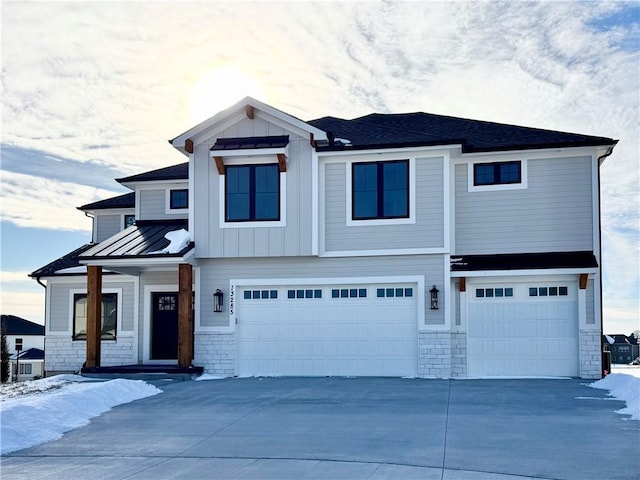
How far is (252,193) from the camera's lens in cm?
1853

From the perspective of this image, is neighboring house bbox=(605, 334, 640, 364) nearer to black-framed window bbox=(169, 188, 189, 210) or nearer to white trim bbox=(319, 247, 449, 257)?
white trim bbox=(319, 247, 449, 257)

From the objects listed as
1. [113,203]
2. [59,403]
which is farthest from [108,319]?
[59,403]

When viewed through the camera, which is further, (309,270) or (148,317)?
(148,317)

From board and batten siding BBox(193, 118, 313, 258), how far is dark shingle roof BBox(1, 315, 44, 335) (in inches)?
1752

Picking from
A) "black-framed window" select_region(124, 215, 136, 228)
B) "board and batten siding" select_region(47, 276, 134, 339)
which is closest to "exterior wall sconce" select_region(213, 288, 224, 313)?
"board and batten siding" select_region(47, 276, 134, 339)

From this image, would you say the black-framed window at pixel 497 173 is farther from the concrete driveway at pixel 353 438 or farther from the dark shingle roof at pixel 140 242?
the dark shingle roof at pixel 140 242

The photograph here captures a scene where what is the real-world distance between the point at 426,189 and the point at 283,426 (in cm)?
850

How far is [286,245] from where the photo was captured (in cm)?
1823

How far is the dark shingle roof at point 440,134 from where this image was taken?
1775 centimetres

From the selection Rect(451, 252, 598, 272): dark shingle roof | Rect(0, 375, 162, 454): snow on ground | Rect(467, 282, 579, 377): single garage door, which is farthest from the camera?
Answer: Rect(467, 282, 579, 377): single garage door

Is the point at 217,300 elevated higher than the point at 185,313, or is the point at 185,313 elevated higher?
the point at 217,300

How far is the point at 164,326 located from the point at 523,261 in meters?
9.82

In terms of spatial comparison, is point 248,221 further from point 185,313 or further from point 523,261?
point 523,261

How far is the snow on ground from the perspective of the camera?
10438 millimetres
